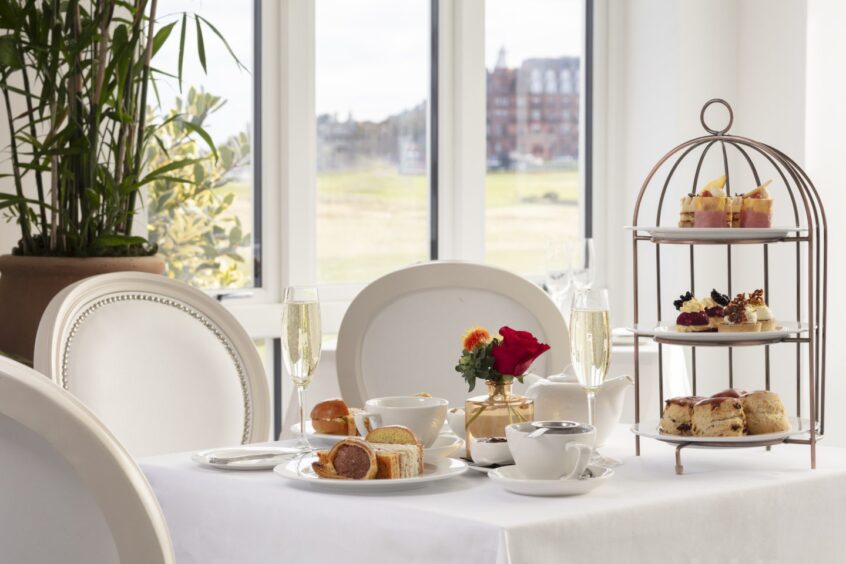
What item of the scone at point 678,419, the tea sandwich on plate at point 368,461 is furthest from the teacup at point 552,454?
the scone at point 678,419

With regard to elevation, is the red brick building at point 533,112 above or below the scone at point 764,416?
above

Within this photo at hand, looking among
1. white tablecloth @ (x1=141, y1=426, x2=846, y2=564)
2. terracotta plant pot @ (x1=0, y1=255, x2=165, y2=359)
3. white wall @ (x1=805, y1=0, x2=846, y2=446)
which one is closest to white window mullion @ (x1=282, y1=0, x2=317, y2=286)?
terracotta plant pot @ (x1=0, y1=255, x2=165, y2=359)

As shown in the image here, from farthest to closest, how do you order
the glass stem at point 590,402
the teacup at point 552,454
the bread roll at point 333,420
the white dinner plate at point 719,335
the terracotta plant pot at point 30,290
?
1. the terracotta plant pot at point 30,290
2. the bread roll at point 333,420
3. the white dinner plate at point 719,335
4. the glass stem at point 590,402
5. the teacup at point 552,454

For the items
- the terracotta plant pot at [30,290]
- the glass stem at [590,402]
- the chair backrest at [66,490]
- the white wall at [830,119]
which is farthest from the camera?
the white wall at [830,119]

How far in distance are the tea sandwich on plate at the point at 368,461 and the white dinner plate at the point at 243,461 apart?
129 millimetres

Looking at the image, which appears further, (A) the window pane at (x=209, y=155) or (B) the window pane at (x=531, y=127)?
(B) the window pane at (x=531, y=127)

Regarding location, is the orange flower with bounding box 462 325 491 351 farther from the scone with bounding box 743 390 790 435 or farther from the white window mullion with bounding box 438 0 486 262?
the white window mullion with bounding box 438 0 486 262

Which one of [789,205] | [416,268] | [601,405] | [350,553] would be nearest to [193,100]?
[416,268]

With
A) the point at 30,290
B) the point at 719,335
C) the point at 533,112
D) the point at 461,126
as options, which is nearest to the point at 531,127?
the point at 533,112

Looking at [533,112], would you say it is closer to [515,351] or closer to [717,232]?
[717,232]

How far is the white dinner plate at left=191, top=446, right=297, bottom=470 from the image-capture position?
1.48 meters

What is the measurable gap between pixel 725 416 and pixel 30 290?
4.86ft

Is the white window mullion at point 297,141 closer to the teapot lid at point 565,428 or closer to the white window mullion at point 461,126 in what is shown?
the white window mullion at point 461,126

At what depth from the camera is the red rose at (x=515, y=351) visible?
145cm
